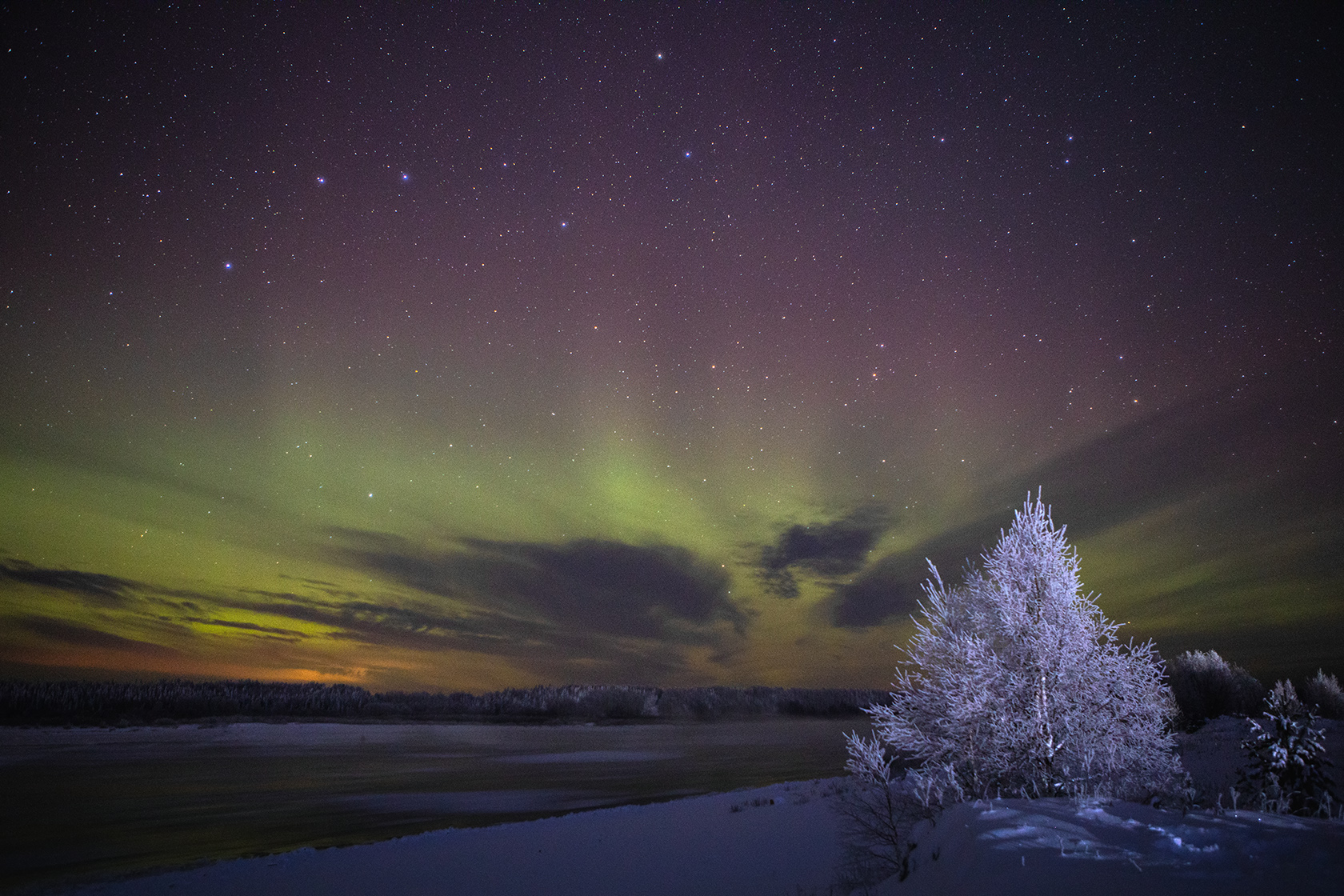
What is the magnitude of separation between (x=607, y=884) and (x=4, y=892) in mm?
13069

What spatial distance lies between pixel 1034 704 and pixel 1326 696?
69.1 m

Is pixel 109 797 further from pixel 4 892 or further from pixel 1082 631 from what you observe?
pixel 1082 631

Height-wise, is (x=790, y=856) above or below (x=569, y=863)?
above

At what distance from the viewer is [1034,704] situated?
12.9 m

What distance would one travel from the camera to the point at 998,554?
1434cm

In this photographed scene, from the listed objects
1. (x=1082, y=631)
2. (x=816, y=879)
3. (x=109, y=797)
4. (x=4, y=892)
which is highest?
(x=1082, y=631)

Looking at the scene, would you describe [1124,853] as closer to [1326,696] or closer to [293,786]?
[293,786]

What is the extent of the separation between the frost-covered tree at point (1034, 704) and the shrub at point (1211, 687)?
5596 cm

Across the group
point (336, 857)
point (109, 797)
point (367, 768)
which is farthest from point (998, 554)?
point (367, 768)

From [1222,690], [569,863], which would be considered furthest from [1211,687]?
[569,863]

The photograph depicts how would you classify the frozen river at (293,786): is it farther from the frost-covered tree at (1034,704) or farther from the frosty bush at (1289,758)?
the frosty bush at (1289,758)

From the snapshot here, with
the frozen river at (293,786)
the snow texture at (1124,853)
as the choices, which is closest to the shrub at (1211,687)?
the frozen river at (293,786)

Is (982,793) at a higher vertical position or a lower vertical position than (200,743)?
higher

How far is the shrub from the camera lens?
2313 inches
